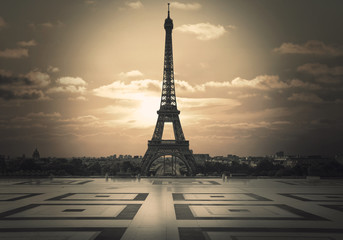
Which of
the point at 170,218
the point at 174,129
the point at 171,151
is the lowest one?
the point at 170,218

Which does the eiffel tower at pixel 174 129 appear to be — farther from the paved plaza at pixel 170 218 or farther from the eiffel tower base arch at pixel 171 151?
the paved plaza at pixel 170 218

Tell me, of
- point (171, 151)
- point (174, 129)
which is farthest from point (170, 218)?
point (174, 129)

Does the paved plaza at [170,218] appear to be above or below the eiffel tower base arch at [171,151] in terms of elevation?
below

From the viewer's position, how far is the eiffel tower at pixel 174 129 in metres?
64.7

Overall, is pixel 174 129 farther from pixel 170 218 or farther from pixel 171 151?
pixel 170 218

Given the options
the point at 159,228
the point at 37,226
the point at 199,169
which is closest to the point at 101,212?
the point at 37,226

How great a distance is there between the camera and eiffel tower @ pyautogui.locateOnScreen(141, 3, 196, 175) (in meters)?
64.7

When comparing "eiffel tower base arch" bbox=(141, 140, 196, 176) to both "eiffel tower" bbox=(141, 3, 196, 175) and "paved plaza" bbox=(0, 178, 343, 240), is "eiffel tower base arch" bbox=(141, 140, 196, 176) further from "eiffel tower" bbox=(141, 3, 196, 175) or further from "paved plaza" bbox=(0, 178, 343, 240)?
"paved plaza" bbox=(0, 178, 343, 240)

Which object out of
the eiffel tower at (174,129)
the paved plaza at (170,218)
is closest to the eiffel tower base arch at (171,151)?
the eiffel tower at (174,129)

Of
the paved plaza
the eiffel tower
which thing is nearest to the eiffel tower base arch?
the eiffel tower

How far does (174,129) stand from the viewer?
68562mm

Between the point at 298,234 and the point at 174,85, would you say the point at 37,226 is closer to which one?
the point at 298,234

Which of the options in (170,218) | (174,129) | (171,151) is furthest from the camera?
(174,129)

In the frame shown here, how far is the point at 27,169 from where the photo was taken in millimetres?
79312
